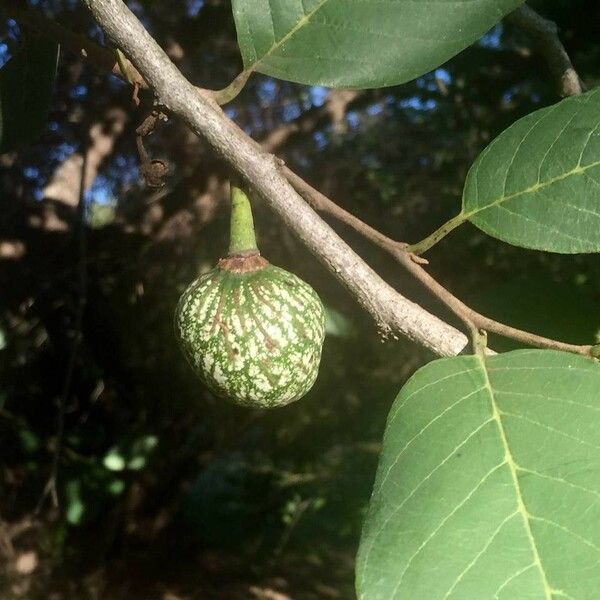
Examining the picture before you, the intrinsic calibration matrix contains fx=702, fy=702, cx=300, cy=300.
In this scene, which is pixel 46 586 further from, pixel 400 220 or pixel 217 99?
pixel 217 99

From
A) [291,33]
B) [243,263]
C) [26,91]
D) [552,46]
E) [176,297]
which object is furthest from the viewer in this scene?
[176,297]

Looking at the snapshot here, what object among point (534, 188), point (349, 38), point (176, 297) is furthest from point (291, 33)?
point (176, 297)

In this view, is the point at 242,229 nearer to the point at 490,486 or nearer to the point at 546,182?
the point at 546,182

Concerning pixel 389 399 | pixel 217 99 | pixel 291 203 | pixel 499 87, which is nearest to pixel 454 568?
pixel 291 203

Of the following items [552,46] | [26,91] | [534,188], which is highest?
[552,46]

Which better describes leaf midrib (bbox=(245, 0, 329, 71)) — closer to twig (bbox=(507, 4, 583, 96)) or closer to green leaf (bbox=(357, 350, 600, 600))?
green leaf (bbox=(357, 350, 600, 600))

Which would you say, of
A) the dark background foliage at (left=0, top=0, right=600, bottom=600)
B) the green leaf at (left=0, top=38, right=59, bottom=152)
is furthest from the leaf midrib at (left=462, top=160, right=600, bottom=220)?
the dark background foliage at (left=0, top=0, right=600, bottom=600)
